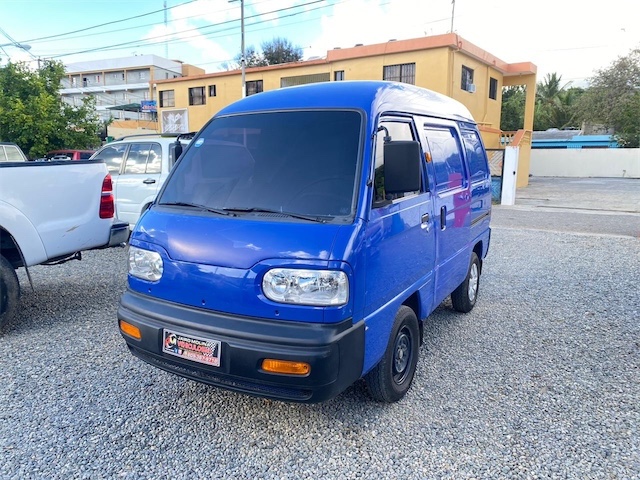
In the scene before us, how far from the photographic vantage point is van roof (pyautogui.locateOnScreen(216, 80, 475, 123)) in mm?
3317

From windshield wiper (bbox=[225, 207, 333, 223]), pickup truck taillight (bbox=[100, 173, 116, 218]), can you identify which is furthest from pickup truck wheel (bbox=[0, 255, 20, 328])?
windshield wiper (bbox=[225, 207, 333, 223])

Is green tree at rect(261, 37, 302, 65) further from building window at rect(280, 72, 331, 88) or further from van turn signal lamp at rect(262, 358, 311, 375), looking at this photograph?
van turn signal lamp at rect(262, 358, 311, 375)

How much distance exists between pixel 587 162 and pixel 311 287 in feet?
120

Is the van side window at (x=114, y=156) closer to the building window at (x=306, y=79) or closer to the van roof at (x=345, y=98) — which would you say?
the van roof at (x=345, y=98)

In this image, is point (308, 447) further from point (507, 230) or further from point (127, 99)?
point (127, 99)

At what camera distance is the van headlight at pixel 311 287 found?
2609 millimetres

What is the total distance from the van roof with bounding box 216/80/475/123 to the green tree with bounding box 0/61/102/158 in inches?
827

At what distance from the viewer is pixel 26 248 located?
185 inches

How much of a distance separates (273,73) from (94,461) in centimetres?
2581

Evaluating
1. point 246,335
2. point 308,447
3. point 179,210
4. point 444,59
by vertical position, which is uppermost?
point 444,59

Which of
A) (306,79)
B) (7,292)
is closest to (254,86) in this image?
(306,79)

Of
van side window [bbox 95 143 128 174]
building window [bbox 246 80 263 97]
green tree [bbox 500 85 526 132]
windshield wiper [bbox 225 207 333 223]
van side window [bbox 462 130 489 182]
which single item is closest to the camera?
windshield wiper [bbox 225 207 333 223]

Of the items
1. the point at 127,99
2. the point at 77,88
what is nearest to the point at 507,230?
the point at 127,99

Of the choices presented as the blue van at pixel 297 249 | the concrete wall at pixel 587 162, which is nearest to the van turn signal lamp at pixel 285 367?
the blue van at pixel 297 249
